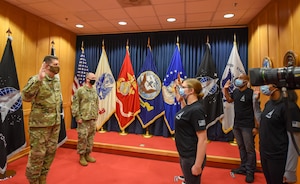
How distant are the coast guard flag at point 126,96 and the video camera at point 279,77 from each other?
3146mm

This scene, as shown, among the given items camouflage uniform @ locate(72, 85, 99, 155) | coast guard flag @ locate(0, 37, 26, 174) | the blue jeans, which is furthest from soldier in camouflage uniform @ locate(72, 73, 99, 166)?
the blue jeans

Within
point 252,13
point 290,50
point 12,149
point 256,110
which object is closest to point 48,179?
point 12,149

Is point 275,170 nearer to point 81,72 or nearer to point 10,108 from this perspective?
point 10,108

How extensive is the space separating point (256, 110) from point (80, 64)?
3.68 metres

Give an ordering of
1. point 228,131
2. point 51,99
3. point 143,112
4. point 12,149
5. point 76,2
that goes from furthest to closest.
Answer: point 143,112 → point 228,131 → point 76,2 → point 12,149 → point 51,99

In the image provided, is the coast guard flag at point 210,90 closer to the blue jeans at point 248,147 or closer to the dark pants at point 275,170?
the blue jeans at point 248,147

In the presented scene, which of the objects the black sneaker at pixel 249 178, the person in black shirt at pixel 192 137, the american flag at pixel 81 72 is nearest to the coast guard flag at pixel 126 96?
the american flag at pixel 81 72

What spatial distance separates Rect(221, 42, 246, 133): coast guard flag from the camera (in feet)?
11.9

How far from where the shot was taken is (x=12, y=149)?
8.52 ft

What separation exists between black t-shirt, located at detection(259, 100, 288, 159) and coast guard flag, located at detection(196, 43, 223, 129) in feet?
6.94

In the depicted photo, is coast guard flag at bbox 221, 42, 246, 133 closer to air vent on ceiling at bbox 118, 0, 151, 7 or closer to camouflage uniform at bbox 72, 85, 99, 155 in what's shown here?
air vent on ceiling at bbox 118, 0, 151, 7

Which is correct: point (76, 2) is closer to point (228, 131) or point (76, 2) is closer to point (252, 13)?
point (252, 13)

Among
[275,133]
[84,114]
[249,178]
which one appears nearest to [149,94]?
[84,114]

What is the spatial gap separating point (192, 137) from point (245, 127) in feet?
4.57
